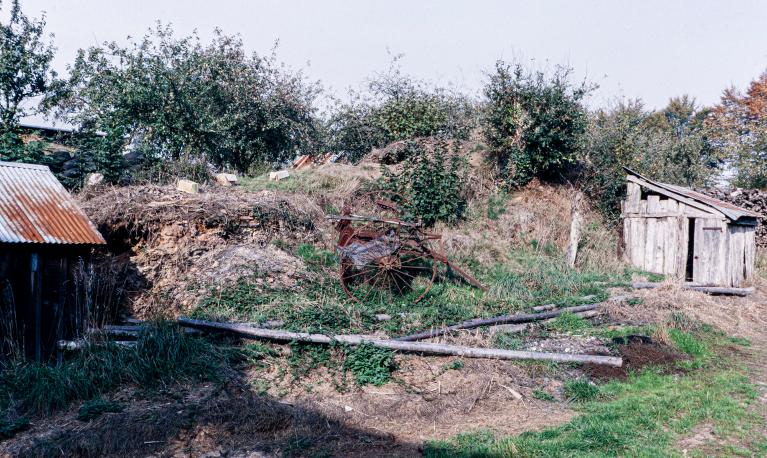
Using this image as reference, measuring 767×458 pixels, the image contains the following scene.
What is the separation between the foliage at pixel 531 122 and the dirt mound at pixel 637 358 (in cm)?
1027

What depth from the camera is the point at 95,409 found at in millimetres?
6391

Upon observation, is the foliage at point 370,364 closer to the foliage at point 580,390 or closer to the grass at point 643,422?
the grass at point 643,422

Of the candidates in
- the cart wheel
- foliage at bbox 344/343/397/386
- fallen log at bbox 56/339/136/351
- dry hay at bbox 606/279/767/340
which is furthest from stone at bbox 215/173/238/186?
dry hay at bbox 606/279/767/340

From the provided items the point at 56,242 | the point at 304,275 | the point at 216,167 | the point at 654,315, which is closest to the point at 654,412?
the point at 654,315

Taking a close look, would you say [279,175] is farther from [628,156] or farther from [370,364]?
[628,156]

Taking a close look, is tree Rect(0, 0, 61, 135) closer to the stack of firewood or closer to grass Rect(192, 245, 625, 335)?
grass Rect(192, 245, 625, 335)

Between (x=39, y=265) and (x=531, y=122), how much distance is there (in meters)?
14.6

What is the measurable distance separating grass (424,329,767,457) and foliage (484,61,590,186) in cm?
1139

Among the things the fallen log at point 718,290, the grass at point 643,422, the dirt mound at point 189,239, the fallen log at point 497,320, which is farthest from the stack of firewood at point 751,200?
the dirt mound at point 189,239

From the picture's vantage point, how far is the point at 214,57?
763 inches

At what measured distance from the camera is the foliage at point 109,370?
22.4 feet

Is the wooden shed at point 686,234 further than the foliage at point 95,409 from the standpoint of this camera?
Yes

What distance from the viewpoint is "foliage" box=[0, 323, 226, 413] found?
682cm

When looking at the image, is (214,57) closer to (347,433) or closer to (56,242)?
(56,242)
